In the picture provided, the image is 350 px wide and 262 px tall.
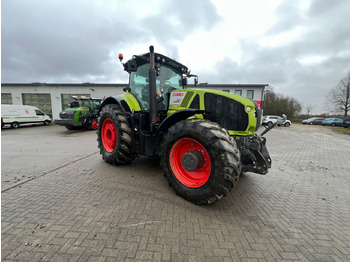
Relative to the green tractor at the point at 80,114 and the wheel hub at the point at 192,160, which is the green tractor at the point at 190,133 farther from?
the green tractor at the point at 80,114

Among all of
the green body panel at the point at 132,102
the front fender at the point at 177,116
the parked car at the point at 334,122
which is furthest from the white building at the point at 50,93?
the parked car at the point at 334,122

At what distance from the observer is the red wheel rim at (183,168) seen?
2.61 m

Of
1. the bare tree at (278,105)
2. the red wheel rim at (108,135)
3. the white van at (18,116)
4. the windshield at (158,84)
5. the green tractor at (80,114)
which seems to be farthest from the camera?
the bare tree at (278,105)

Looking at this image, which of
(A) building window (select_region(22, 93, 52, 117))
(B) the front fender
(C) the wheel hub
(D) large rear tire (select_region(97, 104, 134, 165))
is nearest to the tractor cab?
(D) large rear tire (select_region(97, 104, 134, 165))

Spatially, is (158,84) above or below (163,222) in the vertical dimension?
above

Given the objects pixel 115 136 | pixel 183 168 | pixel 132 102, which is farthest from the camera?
pixel 115 136

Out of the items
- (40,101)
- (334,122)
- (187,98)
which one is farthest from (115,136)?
(334,122)

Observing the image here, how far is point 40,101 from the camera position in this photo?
68.6 ft

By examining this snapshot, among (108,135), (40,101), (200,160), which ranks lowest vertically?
(200,160)

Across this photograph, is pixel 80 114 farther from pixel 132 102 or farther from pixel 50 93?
pixel 50 93

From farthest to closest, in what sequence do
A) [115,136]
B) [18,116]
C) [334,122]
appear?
1. [334,122]
2. [18,116]
3. [115,136]

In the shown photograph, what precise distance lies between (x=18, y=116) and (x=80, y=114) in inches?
312

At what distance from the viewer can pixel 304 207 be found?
8.53 ft

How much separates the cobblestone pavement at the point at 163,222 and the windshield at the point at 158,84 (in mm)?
1784
